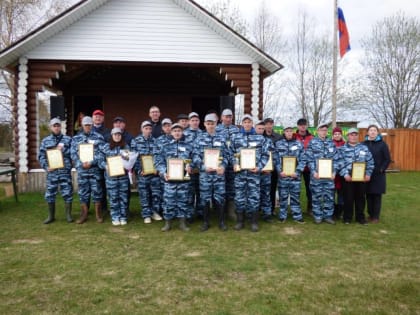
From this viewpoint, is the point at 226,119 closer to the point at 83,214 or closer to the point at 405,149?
the point at 83,214

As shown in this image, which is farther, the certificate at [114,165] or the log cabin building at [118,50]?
the log cabin building at [118,50]

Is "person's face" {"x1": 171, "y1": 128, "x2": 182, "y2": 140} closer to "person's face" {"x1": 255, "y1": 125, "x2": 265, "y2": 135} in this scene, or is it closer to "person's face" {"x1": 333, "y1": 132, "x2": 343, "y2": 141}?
"person's face" {"x1": 255, "y1": 125, "x2": 265, "y2": 135}

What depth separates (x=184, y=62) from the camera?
401 inches

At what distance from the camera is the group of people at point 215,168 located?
5996mm

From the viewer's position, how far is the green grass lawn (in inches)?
136

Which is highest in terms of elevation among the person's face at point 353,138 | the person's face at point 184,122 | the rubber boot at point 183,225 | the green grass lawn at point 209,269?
the person's face at point 184,122

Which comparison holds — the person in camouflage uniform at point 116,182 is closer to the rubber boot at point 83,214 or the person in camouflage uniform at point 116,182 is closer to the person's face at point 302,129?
the rubber boot at point 83,214

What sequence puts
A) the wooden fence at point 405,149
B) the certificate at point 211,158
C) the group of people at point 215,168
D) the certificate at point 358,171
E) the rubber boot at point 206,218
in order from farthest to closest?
the wooden fence at point 405,149
the certificate at point 358,171
the rubber boot at point 206,218
the group of people at point 215,168
the certificate at point 211,158

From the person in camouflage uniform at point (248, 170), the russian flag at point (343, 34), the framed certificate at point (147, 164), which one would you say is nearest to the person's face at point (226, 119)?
the person in camouflage uniform at point (248, 170)

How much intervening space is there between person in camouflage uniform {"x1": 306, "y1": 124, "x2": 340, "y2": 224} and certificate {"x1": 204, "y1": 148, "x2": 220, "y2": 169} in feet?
6.24

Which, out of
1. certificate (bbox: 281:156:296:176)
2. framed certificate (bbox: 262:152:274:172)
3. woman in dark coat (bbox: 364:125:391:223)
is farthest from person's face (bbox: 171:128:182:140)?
woman in dark coat (bbox: 364:125:391:223)

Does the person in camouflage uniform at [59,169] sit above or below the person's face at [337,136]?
below

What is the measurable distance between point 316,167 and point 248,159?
145cm

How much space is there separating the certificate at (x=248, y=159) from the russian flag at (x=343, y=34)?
9.94 meters
